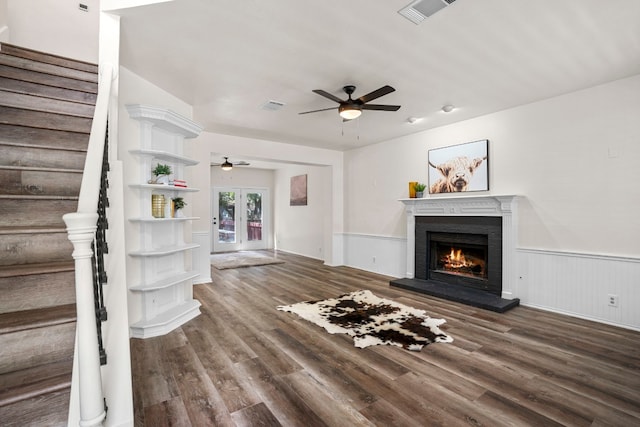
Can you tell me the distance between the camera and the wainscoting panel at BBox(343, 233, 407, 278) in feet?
19.7

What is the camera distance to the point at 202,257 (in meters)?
5.75

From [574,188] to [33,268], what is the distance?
A: 17.2 ft

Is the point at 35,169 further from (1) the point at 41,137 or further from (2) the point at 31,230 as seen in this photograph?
(2) the point at 31,230

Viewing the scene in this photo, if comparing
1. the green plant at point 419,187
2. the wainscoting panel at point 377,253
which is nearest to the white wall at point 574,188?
the green plant at point 419,187

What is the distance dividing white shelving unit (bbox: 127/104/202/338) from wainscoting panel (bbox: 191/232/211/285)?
185 centimetres

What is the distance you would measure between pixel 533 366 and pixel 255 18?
12.1 feet

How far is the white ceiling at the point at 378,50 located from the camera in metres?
2.34

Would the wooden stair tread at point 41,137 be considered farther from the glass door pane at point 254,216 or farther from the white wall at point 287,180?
the glass door pane at point 254,216

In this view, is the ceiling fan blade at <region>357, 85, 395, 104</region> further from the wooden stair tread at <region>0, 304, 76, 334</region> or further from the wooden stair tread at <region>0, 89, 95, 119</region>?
the wooden stair tread at <region>0, 304, 76, 334</region>

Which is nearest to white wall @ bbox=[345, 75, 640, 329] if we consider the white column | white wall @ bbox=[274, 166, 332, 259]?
the white column

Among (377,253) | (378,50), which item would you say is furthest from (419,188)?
(378,50)

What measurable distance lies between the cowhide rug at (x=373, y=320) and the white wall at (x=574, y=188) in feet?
5.92

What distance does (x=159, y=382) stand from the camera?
2344 mm

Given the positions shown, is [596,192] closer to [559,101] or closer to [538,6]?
[559,101]
